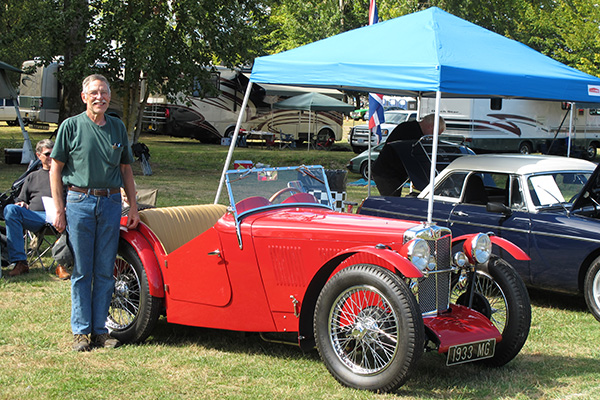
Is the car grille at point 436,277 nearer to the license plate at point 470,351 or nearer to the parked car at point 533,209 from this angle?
the license plate at point 470,351

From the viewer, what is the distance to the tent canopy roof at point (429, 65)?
6.52 metres

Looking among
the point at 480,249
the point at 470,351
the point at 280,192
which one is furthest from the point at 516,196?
the point at 470,351

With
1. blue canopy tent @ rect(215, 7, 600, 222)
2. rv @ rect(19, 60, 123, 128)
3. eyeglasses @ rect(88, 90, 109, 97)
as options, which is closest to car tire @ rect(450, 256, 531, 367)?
blue canopy tent @ rect(215, 7, 600, 222)

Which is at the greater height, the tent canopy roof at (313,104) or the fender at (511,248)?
the tent canopy roof at (313,104)

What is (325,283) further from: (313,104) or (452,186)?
(313,104)

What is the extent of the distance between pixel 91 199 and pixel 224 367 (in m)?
1.47

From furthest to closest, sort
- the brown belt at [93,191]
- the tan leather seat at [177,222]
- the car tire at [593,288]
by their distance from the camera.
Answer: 1. the car tire at [593,288]
2. the tan leather seat at [177,222]
3. the brown belt at [93,191]

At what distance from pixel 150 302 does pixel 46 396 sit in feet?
3.72

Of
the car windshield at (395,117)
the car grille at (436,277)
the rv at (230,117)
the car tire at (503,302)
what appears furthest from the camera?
the rv at (230,117)

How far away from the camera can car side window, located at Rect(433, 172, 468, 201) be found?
7.14 metres

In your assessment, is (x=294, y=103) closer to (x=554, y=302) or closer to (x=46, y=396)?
(x=554, y=302)

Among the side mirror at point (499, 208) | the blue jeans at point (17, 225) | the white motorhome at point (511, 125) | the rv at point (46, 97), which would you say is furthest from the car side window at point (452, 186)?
the rv at point (46, 97)

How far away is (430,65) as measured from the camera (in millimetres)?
6422

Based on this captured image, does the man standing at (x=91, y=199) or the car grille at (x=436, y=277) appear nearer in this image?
the car grille at (x=436, y=277)
